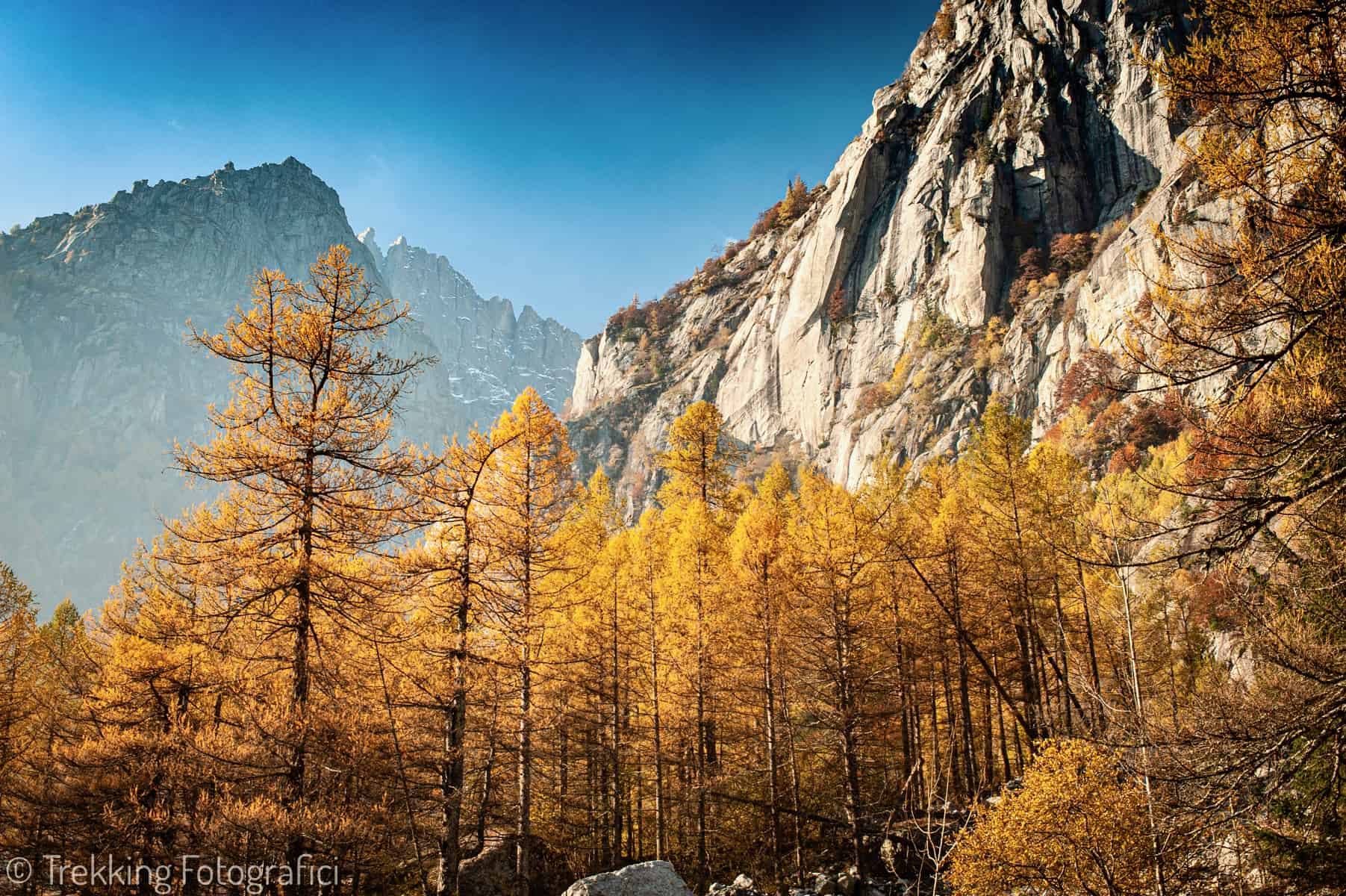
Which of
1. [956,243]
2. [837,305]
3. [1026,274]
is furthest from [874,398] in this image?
[956,243]

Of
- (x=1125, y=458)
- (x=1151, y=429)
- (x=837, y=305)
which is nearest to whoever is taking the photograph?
(x=1125, y=458)

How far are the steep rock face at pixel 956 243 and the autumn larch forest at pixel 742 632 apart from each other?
37.8 meters

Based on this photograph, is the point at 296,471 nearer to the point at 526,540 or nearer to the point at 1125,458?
the point at 526,540

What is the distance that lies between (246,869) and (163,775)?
4.76 metres

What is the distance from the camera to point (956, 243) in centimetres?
6625

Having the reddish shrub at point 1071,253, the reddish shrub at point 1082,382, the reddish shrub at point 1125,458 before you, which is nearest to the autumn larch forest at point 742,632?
the reddish shrub at point 1125,458

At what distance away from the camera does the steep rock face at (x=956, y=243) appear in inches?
2242

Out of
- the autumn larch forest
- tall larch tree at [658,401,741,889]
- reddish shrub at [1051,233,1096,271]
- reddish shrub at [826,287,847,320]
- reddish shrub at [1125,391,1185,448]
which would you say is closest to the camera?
the autumn larch forest

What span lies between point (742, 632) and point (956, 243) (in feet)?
207

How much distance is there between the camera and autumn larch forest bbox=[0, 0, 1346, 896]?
4.71 m

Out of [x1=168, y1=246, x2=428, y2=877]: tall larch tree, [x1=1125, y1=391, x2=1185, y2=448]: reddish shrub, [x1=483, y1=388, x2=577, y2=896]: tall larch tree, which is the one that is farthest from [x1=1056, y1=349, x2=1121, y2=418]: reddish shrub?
[x1=168, y1=246, x2=428, y2=877]: tall larch tree

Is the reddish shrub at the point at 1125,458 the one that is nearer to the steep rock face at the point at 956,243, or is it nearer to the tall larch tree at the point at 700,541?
the steep rock face at the point at 956,243

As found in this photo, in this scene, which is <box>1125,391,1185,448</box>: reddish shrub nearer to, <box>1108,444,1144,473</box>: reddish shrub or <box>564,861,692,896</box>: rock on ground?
<box>1108,444,1144,473</box>: reddish shrub

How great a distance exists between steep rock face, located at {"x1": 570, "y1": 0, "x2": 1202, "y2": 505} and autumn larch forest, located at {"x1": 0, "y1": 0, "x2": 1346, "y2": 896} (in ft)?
124
